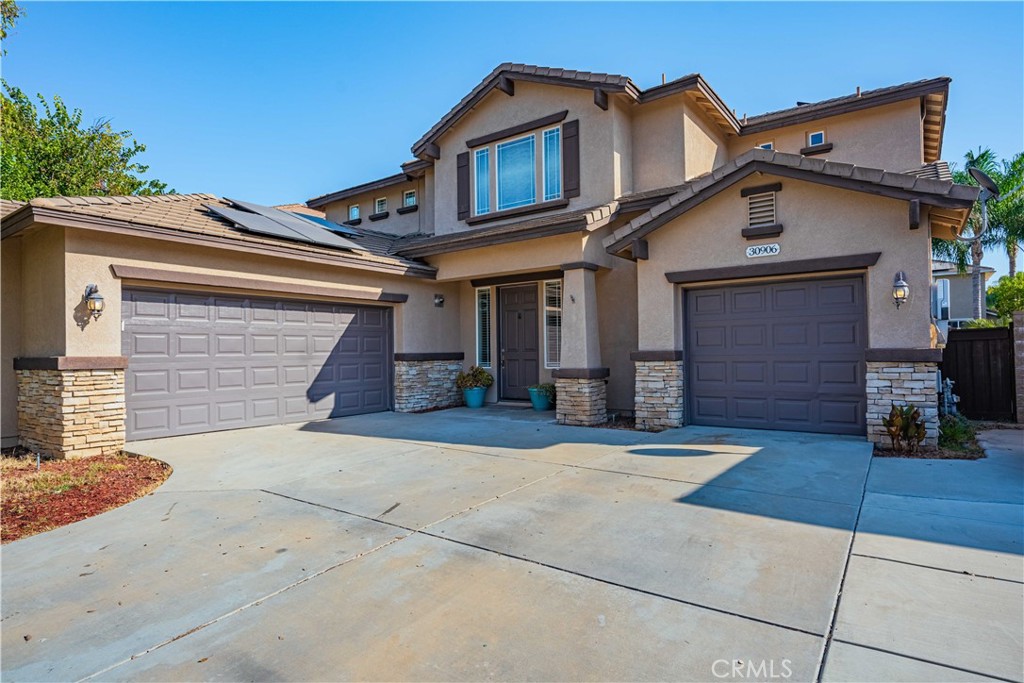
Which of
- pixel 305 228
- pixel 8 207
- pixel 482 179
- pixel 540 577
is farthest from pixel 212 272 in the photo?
pixel 540 577

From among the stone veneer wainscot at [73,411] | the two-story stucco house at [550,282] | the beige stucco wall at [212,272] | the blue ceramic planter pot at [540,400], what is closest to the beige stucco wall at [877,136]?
the two-story stucco house at [550,282]

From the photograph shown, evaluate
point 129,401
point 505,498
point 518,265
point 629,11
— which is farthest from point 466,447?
point 629,11

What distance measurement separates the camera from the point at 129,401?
8.54 meters

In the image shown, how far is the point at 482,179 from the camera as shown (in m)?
13.2

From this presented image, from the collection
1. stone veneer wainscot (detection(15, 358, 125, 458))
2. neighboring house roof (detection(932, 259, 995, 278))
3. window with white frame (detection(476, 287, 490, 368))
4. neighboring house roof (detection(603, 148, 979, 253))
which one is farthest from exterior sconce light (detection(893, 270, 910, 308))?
neighboring house roof (detection(932, 259, 995, 278))

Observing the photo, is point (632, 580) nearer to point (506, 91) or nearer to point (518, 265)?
point (518, 265)

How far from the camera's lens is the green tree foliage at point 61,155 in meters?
20.8

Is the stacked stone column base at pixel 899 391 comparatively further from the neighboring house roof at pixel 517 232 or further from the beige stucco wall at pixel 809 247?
the neighboring house roof at pixel 517 232

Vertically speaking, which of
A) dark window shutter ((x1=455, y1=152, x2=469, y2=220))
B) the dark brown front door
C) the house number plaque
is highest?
dark window shutter ((x1=455, y1=152, x2=469, y2=220))

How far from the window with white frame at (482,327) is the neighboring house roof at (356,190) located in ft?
16.2

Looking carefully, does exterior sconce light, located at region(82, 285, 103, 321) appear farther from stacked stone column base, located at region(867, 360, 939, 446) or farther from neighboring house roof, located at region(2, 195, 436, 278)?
stacked stone column base, located at region(867, 360, 939, 446)

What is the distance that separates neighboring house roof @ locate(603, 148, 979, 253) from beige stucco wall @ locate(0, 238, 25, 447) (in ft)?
32.6

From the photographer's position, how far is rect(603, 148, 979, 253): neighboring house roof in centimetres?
699

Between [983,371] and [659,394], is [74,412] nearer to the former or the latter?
[659,394]
